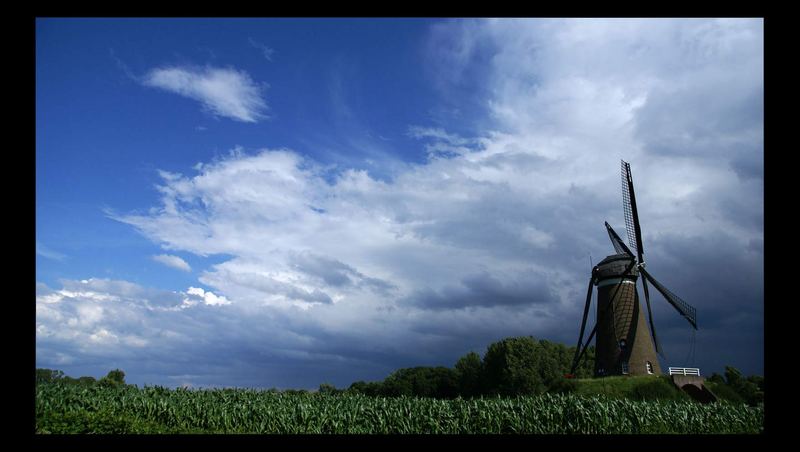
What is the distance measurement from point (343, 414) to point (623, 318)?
2533 centimetres

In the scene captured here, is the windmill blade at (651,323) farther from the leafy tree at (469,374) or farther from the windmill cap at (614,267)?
the leafy tree at (469,374)

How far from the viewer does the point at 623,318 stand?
135 ft

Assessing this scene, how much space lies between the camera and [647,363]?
4019 cm

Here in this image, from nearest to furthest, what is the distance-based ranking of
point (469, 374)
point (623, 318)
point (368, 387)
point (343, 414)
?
point (343, 414) → point (623, 318) → point (368, 387) → point (469, 374)

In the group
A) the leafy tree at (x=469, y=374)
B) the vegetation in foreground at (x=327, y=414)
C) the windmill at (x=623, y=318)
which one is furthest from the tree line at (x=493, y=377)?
the vegetation in foreground at (x=327, y=414)

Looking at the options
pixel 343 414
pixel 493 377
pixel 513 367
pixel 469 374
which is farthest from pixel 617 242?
pixel 343 414

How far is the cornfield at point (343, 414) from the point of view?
2322 centimetres

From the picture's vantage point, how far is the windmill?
133ft

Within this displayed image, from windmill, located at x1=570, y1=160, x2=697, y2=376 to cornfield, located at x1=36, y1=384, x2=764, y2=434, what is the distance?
14.9 m

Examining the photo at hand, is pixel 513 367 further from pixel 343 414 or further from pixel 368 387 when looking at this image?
pixel 343 414

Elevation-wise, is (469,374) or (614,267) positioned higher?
(614,267)

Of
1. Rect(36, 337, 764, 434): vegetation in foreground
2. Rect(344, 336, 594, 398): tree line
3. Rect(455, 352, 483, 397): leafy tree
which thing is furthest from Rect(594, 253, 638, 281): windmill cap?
Rect(455, 352, 483, 397): leafy tree
